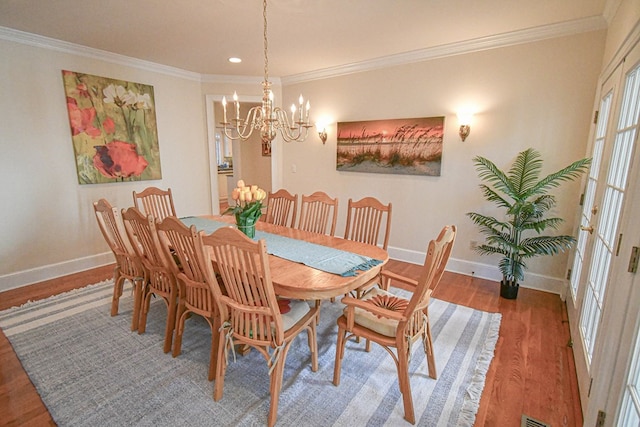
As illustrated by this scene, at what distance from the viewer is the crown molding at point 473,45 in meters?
2.67

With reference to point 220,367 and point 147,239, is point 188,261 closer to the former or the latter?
point 147,239

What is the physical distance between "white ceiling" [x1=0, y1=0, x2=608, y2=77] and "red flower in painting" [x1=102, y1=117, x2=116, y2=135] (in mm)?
780

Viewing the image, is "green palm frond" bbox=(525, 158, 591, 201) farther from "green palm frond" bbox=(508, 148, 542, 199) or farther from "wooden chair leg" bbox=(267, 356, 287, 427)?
"wooden chair leg" bbox=(267, 356, 287, 427)

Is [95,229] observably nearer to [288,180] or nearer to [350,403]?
[288,180]

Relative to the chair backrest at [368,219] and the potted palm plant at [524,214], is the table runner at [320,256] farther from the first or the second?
the potted palm plant at [524,214]

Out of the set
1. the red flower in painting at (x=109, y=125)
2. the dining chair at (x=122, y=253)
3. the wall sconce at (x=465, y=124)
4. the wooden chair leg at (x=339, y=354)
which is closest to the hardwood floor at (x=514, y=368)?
the wooden chair leg at (x=339, y=354)

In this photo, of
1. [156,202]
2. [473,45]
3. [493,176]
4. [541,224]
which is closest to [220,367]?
[156,202]

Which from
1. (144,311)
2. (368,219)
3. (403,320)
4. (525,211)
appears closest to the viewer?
(403,320)

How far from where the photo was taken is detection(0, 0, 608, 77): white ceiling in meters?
2.36

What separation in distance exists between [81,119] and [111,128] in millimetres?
303

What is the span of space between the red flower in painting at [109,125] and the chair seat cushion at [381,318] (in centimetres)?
359

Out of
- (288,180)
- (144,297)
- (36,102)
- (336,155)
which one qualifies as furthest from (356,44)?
(36,102)

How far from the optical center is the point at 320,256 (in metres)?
2.04

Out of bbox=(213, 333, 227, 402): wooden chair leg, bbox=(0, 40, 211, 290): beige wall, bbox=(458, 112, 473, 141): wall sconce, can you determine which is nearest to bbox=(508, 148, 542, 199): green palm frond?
bbox=(458, 112, 473, 141): wall sconce
